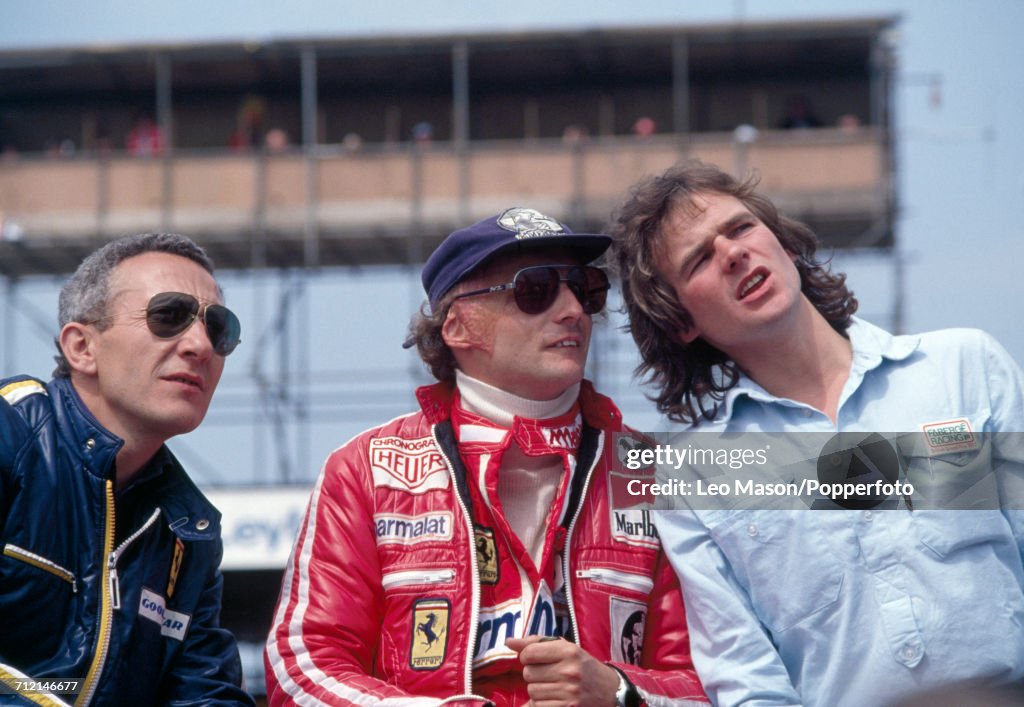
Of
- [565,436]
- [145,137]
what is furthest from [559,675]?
[145,137]

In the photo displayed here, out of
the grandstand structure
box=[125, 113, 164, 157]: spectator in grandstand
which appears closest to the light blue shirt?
the grandstand structure

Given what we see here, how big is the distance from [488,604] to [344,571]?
401mm

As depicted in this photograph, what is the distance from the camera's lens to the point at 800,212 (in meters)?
20.1

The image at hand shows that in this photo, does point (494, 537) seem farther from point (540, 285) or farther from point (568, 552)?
point (540, 285)

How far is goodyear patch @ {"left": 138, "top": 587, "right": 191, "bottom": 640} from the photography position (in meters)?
3.66

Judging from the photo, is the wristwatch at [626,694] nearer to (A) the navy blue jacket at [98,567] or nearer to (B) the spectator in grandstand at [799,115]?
(A) the navy blue jacket at [98,567]

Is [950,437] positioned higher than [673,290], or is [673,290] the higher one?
[673,290]

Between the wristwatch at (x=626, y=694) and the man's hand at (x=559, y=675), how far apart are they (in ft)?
0.16

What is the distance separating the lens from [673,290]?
396 centimetres

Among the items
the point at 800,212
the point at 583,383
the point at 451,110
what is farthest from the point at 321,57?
the point at 583,383

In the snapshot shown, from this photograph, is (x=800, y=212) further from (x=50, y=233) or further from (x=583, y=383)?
(x=583, y=383)

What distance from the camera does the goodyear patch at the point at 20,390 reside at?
3625 mm

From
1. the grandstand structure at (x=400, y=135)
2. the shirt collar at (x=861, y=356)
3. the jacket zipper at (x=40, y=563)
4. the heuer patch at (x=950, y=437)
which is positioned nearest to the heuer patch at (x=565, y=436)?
the shirt collar at (x=861, y=356)

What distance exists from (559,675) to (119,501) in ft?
4.49
